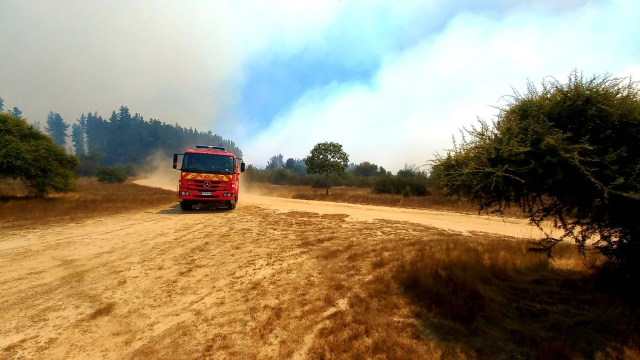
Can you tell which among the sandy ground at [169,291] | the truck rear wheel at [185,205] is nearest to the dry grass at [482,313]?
the sandy ground at [169,291]

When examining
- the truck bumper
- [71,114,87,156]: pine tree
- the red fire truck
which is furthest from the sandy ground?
[71,114,87,156]: pine tree

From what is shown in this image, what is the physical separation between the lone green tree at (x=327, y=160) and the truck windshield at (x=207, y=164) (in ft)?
69.3

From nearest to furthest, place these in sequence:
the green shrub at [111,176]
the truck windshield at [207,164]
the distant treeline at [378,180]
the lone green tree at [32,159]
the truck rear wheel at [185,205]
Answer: the truck windshield at [207,164], the truck rear wheel at [185,205], the lone green tree at [32,159], the distant treeline at [378,180], the green shrub at [111,176]

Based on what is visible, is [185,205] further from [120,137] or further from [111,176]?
[120,137]

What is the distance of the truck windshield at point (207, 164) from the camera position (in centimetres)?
1360

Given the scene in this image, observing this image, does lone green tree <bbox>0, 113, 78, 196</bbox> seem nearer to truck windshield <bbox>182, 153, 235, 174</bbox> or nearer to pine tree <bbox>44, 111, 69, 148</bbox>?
truck windshield <bbox>182, 153, 235, 174</bbox>

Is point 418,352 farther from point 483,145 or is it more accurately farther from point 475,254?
point 475,254

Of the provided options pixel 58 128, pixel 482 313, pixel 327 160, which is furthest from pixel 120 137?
pixel 482 313

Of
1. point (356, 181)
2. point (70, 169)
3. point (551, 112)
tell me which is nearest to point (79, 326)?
point (551, 112)

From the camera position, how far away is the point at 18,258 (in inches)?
259

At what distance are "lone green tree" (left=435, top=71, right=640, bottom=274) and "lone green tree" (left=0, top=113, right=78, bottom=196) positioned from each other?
21823mm

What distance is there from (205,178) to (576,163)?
13047 mm

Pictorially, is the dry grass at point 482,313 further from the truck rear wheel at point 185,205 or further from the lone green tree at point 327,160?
the lone green tree at point 327,160

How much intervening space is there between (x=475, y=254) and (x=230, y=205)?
1145cm
